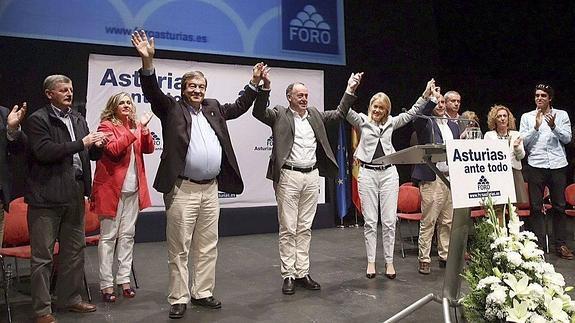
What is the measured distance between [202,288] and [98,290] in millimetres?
1032

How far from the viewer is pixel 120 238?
3445 millimetres

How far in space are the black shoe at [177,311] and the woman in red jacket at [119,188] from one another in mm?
627

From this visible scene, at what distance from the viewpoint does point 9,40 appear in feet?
17.0

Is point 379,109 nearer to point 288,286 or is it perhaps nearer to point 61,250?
point 288,286

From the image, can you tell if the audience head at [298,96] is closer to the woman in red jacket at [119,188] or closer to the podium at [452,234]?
the woman in red jacket at [119,188]

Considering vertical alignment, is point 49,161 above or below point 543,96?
below

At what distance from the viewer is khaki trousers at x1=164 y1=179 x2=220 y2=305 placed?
9.64ft

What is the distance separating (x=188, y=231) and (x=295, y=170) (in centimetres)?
90

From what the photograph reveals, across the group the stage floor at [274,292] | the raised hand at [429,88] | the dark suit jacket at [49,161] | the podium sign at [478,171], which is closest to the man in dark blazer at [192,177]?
the stage floor at [274,292]

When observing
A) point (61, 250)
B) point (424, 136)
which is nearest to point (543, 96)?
point (424, 136)

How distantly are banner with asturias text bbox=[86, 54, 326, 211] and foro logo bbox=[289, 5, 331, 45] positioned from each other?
1.39ft

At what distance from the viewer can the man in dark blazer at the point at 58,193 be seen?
9.23 ft

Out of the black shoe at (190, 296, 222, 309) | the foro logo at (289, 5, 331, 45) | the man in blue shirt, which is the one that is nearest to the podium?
the black shoe at (190, 296, 222, 309)

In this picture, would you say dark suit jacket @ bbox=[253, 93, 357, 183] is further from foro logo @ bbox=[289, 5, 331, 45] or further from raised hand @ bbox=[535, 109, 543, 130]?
foro logo @ bbox=[289, 5, 331, 45]
